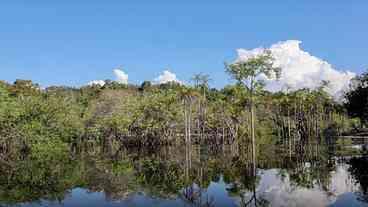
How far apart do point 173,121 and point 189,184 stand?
2771cm

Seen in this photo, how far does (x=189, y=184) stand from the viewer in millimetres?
16453

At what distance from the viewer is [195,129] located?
45.8 metres

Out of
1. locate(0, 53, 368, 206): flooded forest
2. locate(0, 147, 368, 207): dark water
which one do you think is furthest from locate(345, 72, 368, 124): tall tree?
locate(0, 147, 368, 207): dark water

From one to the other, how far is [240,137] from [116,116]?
1382 centimetres

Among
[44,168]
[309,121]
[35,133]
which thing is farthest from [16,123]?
[309,121]

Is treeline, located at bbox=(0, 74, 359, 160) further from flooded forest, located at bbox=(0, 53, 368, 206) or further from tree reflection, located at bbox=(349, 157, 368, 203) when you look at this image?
tree reflection, located at bbox=(349, 157, 368, 203)

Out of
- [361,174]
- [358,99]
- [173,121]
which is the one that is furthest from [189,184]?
[358,99]

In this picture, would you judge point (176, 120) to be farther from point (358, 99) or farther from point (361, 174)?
point (358, 99)

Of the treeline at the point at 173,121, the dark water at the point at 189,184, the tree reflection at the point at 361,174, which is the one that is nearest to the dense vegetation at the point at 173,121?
the treeline at the point at 173,121

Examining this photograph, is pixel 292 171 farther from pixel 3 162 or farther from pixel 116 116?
pixel 116 116

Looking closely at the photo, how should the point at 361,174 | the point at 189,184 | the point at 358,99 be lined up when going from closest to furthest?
the point at 189,184, the point at 361,174, the point at 358,99

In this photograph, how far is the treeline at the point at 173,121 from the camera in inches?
1324

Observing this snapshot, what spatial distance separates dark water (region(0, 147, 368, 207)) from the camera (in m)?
12.9

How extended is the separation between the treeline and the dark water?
9.84 meters
